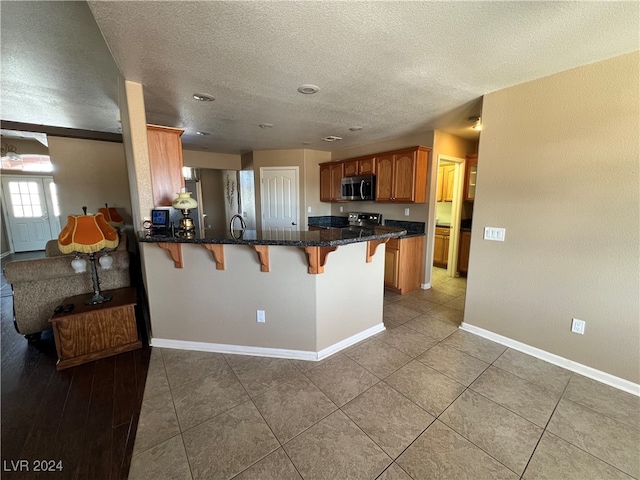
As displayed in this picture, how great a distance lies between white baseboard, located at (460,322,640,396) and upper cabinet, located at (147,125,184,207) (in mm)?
3396

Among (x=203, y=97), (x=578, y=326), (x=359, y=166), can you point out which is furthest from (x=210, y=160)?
(x=578, y=326)

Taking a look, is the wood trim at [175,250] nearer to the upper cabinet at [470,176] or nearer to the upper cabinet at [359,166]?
the upper cabinet at [359,166]

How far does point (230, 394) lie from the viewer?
184 centimetres

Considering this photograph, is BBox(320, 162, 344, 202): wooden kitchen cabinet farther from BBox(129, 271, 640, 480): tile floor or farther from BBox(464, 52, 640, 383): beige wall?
BBox(129, 271, 640, 480): tile floor

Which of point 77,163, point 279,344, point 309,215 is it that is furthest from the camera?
point 309,215

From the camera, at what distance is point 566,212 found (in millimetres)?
2072

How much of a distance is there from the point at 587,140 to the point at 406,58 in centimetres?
149

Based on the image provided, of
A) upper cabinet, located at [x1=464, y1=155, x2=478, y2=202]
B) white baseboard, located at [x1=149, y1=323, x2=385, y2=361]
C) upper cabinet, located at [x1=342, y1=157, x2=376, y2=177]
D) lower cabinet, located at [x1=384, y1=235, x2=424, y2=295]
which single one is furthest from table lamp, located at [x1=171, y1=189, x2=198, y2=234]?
upper cabinet, located at [x1=464, y1=155, x2=478, y2=202]

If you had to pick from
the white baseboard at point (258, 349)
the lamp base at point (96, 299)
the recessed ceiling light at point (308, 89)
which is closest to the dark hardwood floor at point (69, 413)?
the white baseboard at point (258, 349)

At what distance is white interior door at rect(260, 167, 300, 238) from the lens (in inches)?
204

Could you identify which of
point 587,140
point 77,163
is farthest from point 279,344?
point 77,163

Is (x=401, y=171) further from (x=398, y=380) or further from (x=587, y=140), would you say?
(x=398, y=380)

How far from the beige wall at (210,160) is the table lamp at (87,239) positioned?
314 centimetres

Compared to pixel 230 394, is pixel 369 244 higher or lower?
higher
